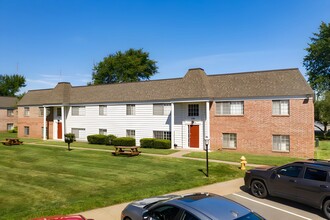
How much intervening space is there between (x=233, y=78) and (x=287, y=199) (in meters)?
16.8

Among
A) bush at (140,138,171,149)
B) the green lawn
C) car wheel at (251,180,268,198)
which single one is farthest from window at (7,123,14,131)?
car wheel at (251,180,268,198)

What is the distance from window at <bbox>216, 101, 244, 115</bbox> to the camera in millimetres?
24891

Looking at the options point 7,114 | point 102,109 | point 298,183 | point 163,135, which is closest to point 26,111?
point 102,109

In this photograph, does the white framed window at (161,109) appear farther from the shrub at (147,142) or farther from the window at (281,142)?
the window at (281,142)

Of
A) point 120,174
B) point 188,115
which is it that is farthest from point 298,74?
point 120,174

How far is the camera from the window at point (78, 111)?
3491cm

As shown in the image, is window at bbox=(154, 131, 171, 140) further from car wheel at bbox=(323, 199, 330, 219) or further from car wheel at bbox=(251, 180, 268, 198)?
car wheel at bbox=(323, 199, 330, 219)

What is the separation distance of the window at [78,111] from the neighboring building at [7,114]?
28.9 meters

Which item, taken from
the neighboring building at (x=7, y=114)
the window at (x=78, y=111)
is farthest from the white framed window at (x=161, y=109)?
the neighboring building at (x=7, y=114)

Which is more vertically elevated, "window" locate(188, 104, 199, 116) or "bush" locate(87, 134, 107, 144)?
"window" locate(188, 104, 199, 116)

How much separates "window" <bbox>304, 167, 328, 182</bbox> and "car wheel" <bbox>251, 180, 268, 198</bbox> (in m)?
1.90

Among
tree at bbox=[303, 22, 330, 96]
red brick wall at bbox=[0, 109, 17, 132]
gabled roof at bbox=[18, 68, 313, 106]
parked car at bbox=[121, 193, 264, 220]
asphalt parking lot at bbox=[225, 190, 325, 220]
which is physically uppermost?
tree at bbox=[303, 22, 330, 96]

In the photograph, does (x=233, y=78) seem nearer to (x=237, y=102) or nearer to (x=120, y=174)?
(x=237, y=102)

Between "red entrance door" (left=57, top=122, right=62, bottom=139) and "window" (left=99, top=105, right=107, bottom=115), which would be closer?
"window" (left=99, top=105, right=107, bottom=115)
